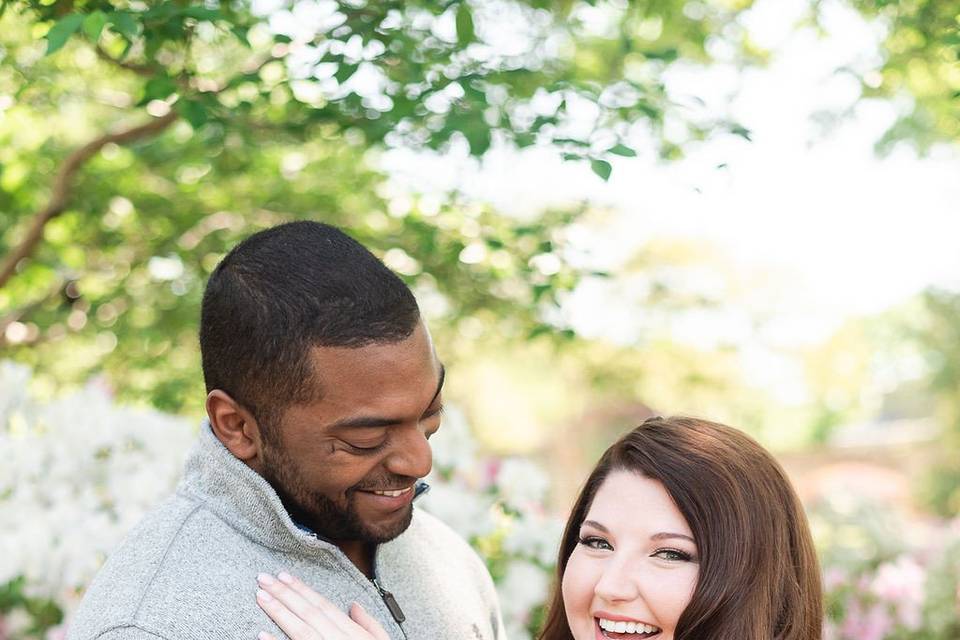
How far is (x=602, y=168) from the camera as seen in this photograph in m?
3.05

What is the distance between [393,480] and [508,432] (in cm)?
1932

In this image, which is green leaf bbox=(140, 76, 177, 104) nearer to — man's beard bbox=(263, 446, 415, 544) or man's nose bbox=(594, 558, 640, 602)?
man's beard bbox=(263, 446, 415, 544)

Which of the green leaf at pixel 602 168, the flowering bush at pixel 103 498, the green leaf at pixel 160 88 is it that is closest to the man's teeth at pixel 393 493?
the green leaf at pixel 602 168

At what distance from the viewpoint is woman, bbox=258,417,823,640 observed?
2369 mm

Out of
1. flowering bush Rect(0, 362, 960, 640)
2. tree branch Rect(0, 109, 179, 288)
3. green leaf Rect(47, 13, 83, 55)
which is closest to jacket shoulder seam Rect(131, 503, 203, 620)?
green leaf Rect(47, 13, 83, 55)

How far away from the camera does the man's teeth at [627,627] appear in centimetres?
239

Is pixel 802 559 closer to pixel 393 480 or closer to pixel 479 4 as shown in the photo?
pixel 393 480

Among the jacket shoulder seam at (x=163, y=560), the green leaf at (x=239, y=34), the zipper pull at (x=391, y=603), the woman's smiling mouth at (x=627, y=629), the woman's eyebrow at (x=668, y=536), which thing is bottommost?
the zipper pull at (x=391, y=603)

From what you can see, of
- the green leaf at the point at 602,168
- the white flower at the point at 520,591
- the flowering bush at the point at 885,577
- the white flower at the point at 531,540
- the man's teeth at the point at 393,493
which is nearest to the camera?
the man's teeth at the point at 393,493

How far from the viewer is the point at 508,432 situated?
70.1 feet

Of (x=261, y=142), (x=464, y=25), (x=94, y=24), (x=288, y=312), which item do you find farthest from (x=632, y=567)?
(x=261, y=142)

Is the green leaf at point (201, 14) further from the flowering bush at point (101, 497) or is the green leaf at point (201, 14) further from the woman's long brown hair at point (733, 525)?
the flowering bush at point (101, 497)

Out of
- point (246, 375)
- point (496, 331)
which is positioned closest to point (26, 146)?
point (496, 331)

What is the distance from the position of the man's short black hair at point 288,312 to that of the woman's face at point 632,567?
0.69 m
